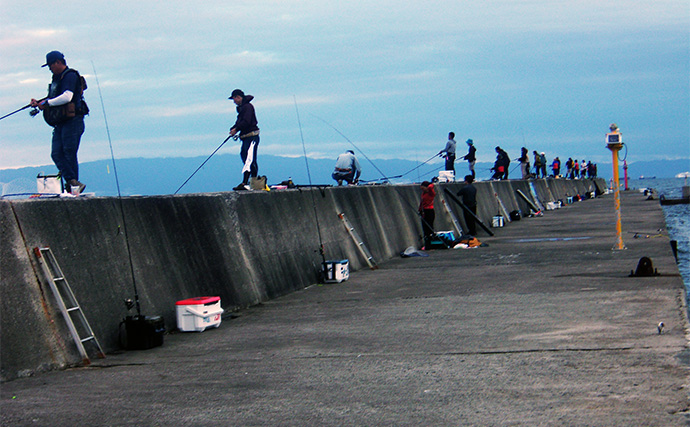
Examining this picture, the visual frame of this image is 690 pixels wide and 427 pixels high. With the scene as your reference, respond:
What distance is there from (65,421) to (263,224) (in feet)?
24.3

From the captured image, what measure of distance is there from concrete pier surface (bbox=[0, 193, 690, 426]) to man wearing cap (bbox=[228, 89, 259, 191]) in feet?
11.1

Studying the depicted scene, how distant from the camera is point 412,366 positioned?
707 centimetres

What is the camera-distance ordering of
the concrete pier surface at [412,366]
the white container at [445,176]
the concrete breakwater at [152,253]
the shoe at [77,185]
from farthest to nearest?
the white container at [445,176] → the shoe at [77,185] → the concrete breakwater at [152,253] → the concrete pier surface at [412,366]

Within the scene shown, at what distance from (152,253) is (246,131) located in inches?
218

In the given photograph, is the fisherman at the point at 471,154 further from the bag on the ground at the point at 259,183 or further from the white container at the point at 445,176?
the bag on the ground at the point at 259,183

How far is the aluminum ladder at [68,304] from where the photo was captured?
7668 mm

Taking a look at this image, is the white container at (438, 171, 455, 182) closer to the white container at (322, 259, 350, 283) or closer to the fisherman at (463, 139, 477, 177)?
the fisherman at (463, 139, 477, 177)

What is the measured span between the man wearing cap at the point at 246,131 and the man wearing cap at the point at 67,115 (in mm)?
4462

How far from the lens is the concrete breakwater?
7.45 meters

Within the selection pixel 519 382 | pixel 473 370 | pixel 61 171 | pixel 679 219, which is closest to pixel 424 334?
pixel 473 370

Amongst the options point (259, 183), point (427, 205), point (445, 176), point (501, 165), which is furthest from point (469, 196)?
point (501, 165)

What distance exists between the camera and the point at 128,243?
30.6ft

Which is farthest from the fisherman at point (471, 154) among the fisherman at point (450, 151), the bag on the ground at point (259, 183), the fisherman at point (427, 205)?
the bag on the ground at point (259, 183)

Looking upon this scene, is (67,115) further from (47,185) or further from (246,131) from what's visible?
(246,131)
